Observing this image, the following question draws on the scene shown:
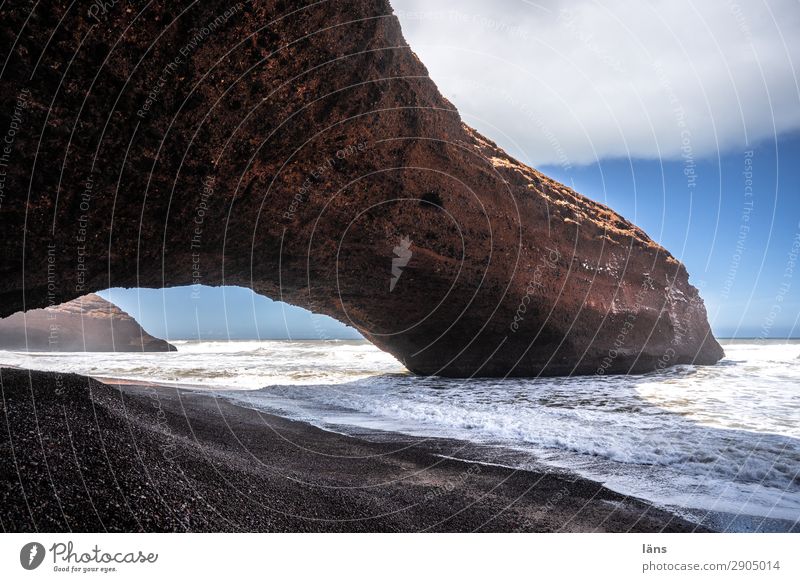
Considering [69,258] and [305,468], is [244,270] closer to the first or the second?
[69,258]

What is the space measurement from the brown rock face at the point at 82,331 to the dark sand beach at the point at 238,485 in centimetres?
2238

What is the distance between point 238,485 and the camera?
3.21m

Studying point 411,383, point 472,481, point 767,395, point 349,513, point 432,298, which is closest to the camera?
point 349,513

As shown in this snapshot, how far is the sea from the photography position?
12.1 ft

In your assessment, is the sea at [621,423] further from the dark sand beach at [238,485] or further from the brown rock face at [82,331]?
the brown rock face at [82,331]

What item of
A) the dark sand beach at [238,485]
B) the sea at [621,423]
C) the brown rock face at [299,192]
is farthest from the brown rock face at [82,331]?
the dark sand beach at [238,485]

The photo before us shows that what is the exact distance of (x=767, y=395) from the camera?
24.5ft

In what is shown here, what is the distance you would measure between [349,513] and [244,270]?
6.05 metres

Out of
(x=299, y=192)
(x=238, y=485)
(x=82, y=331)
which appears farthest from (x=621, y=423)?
(x=82, y=331)

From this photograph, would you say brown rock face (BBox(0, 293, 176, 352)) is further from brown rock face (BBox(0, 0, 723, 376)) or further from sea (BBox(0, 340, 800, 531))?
brown rock face (BBox(0, 0, 723, 376))

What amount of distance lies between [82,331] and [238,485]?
2716 centimetres

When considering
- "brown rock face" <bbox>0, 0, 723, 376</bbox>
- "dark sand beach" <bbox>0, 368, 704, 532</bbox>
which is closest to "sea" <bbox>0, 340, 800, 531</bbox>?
"dark sand beach" <bbox>0, 368, 704, 532</bbox>

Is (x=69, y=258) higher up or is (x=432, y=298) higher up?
(x=69, y=258)
